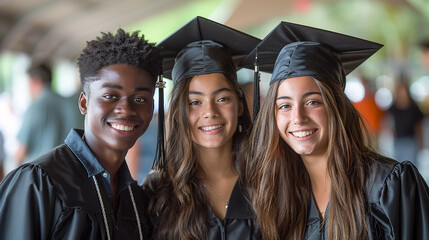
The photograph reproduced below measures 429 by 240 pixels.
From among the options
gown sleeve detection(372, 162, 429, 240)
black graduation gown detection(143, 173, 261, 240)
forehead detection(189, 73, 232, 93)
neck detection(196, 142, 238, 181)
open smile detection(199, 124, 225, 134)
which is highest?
forehead detection(189, 73, 232, 93)

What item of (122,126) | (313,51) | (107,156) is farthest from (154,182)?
(313,51)

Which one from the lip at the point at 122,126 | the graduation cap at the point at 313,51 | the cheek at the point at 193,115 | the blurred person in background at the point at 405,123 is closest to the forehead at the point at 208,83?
the cheek at the point at 193,115

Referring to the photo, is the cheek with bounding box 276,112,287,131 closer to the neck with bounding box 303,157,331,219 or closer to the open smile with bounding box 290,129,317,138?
the open smile with bounding box 290,129,317,138

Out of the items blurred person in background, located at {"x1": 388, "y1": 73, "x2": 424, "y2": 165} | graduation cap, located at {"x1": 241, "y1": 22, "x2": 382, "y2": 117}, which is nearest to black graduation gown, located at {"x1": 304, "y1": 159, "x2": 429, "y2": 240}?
graduation cap, located at {"x1": 241, "y1": 22, "x2": 382, "y2": 117}

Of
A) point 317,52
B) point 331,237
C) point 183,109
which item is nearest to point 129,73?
point 183,109

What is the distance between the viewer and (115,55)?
221 centimetres

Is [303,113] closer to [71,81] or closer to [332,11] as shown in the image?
[71,81]

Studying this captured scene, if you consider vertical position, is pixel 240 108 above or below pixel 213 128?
above

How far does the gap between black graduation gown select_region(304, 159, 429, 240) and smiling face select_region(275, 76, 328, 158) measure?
0.30 metres

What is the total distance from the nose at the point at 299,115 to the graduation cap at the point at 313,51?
0.55 feet

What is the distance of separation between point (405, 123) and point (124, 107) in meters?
5.10

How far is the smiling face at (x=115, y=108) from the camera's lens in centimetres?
216

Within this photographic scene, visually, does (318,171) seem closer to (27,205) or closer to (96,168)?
(96,168)

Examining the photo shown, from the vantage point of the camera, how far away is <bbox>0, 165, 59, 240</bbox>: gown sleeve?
1.87 meters
